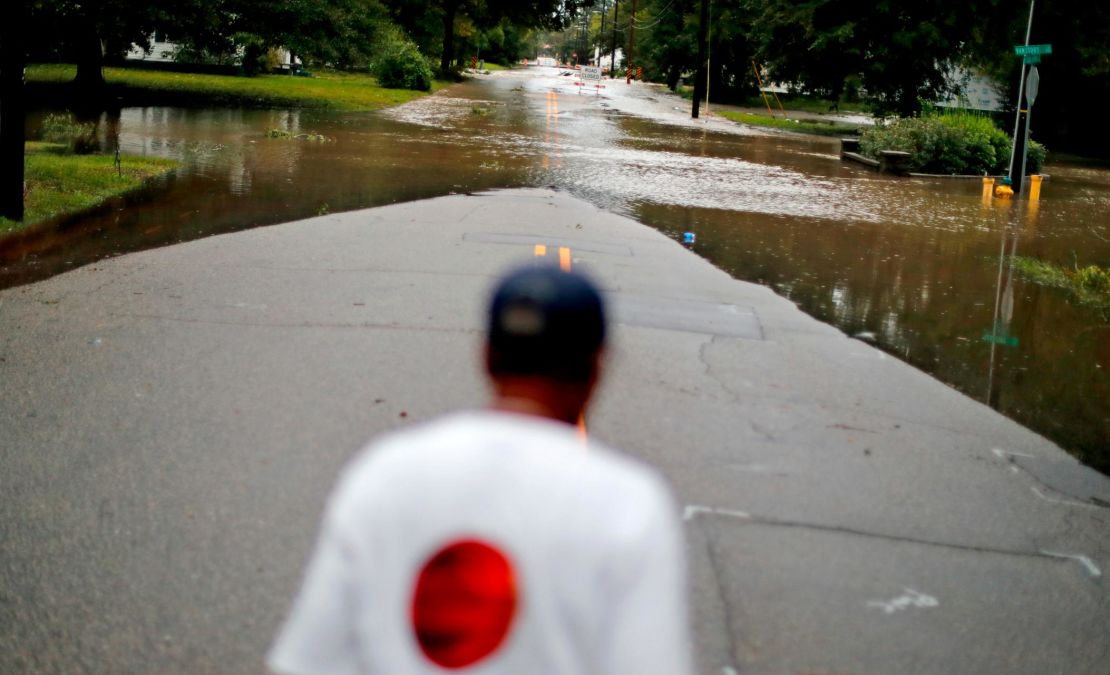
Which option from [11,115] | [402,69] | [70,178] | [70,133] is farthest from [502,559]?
[402,69]

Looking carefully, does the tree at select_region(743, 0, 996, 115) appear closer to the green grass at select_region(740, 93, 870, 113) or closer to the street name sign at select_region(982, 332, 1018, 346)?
the green grass at select_region(740, 93, 870, 113)

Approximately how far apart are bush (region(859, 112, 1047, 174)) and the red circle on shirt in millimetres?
26096

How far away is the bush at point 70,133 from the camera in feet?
65.3

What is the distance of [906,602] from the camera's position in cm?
497

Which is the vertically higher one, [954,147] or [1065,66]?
[1065,66]

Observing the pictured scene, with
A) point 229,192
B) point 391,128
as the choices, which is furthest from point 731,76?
point 229,192

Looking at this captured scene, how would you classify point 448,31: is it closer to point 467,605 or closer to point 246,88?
point 246,88

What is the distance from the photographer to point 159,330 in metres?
8.52

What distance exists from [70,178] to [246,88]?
27.3 m

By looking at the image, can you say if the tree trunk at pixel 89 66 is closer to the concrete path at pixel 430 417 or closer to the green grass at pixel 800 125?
the green grass at pixel 800 125

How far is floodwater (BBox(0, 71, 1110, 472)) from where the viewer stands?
9.76m

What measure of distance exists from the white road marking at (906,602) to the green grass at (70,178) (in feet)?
33.1

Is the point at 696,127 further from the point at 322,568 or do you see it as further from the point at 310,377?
the point at 322,568

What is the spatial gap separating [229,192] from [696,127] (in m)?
25.0
